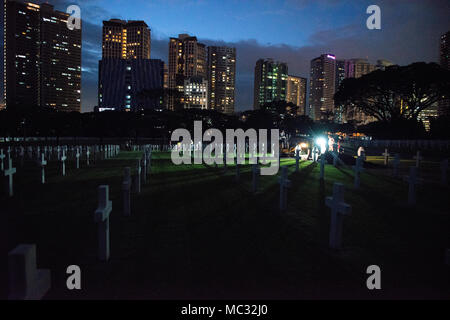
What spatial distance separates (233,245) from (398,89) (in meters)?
60.3

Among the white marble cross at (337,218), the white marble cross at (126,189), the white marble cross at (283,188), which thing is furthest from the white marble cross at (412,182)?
the white marble cross at (126,189)

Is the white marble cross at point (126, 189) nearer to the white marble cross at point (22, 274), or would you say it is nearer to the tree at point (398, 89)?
the white marble cross at point (22, 274)

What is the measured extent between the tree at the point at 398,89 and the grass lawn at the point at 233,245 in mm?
50950

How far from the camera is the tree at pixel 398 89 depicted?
50.8m

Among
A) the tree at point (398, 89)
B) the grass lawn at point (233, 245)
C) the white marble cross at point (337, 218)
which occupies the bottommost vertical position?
the grass lawn at point (233, 245)

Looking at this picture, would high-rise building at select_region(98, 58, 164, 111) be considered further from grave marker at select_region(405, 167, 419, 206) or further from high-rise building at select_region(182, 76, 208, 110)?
grave marker at select_region(405, 167, 419, 206)

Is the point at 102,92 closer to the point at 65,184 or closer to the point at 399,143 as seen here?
the point at 399,143

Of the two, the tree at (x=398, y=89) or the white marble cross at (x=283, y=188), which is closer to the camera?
the white marble cross at (x=283, y=188)

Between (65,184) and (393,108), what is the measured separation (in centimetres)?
6459

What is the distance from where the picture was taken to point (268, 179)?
14.1m

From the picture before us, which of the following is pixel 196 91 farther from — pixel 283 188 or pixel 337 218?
pixel 337 218

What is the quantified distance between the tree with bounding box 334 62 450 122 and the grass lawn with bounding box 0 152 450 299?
50950 millimetres

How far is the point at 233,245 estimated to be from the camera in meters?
5.33

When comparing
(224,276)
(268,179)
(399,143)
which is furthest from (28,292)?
(399,143)
